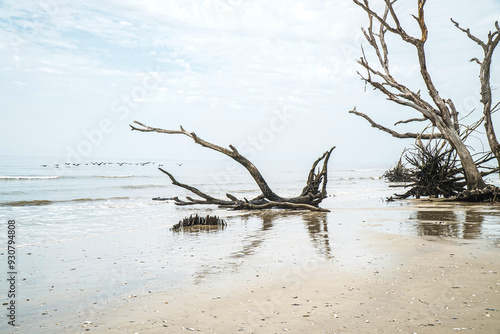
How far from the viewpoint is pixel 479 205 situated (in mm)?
12211

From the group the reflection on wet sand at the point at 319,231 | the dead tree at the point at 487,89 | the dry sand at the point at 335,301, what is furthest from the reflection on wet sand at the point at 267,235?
the dead tree at the point at 487,89

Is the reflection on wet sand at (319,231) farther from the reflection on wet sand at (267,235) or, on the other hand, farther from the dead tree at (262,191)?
the dead tree at (262,191)

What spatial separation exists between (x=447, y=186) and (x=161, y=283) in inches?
516

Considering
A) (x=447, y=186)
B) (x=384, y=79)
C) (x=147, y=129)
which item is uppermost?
(x=384, y=79)

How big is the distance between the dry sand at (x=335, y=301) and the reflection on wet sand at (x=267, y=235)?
432mm

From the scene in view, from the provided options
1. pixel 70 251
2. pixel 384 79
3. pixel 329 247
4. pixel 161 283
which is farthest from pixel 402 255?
pixel 384 79

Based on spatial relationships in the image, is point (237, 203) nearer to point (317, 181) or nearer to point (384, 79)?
point (317, 181)

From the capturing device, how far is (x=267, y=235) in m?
7.77

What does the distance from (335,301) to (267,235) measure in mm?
4152

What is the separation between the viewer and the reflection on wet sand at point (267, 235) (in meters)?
5.15

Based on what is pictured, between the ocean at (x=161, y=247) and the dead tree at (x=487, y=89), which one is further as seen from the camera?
the dead tree at (x=487, y=89)

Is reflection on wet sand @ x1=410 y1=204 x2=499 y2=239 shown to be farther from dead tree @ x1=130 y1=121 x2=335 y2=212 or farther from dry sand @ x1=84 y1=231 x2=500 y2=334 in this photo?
dead tree @ x1=130 y1=121 x2=335 y2=212

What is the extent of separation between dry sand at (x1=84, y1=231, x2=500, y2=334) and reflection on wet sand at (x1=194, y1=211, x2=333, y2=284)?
17.0 inches

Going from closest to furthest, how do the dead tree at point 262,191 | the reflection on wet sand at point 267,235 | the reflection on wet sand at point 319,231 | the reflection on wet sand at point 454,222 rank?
the reflection on wet sand at point 267,235 < the reflection on wet sand at point 319,231 < the reflection on wet sand at point 454,222 < the dead tree at point 262,191
